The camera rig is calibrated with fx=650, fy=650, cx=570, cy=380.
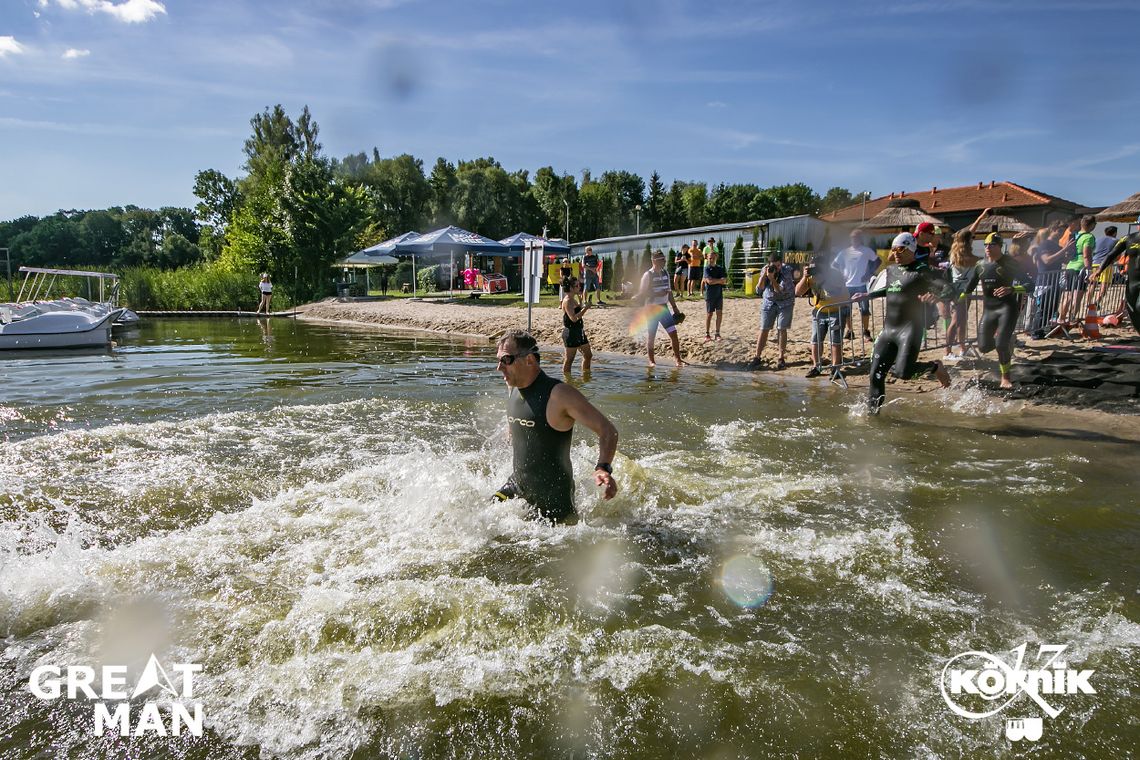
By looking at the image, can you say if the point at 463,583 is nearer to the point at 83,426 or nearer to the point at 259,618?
the point at 259,618

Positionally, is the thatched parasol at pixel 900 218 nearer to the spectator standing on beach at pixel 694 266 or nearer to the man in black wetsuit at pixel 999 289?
the spectator standing on beach at pixel 694 266

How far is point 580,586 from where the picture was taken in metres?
3.84

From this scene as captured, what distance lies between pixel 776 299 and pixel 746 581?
8.08 meters

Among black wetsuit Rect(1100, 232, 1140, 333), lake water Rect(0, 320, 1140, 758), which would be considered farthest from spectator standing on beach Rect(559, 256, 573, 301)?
black wetsuit Rect(1100, 232, 1140, 333)

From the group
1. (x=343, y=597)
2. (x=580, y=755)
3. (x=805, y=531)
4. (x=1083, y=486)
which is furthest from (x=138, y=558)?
(x=1083, y=486)

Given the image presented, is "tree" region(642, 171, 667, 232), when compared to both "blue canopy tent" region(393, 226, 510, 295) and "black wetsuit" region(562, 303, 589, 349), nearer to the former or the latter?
"blue canopy tent" region(393, 226, 510, 295)

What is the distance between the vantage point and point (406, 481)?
18.1ft

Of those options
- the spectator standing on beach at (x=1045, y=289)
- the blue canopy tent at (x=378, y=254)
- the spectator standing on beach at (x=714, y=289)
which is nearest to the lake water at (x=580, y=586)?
the spectator standing on beach at (x=1045, y=289)

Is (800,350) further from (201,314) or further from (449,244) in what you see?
(201,314)

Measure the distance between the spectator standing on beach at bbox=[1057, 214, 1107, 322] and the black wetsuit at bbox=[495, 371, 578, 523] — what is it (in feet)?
35.0

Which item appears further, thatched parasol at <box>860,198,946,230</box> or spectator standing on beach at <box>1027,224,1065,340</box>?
thatched parasol at <box>860,198,946,230</box>

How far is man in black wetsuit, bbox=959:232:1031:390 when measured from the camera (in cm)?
828

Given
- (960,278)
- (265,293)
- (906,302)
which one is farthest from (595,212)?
(906,302)

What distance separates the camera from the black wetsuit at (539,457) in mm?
4266
